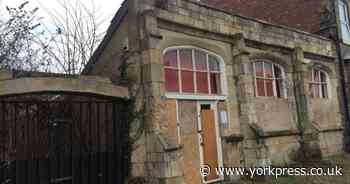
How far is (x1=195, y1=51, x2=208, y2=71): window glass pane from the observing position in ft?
28.7

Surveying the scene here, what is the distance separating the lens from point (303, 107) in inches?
454

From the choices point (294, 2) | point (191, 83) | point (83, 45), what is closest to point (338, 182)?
point (191, 83)

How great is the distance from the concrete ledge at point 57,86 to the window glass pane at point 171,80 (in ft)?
4.83

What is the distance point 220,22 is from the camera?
366 inches

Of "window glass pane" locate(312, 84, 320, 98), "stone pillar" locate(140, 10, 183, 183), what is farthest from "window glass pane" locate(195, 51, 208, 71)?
"window glass pane" locate(312, 84, 320, 98)

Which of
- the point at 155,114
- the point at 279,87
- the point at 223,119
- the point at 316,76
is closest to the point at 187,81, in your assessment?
the point at 223,119

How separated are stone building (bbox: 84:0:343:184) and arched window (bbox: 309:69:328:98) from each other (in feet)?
0.70

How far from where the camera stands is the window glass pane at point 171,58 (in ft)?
26.1

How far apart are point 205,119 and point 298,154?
A: 4.39 meters

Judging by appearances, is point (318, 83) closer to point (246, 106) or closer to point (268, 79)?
point (268, 79)

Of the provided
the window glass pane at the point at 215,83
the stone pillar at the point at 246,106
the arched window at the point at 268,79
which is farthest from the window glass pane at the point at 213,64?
the arched window at the point at 268,79

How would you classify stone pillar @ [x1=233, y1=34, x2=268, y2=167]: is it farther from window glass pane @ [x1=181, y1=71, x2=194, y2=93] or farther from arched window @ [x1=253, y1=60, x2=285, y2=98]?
window glass pane @ [x1=181, y1=71, x2=194, y2=93]

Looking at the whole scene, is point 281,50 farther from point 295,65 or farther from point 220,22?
point 220,22

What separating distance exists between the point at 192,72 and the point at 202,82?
1.52 feet
